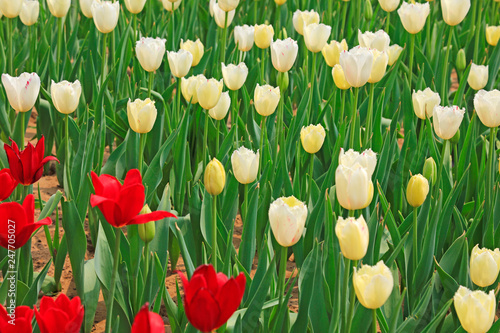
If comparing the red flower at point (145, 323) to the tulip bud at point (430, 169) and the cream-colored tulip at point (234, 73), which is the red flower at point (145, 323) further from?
the cream-colored tulip at point (234, 73)

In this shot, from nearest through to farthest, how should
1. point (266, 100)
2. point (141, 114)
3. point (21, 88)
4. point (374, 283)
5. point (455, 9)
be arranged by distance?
1. point (374, 283)
2. point (141, 114)
3. point (21, 88)
4. point (266, 100)
5. point (455, 9)

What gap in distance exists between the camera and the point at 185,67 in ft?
6.95

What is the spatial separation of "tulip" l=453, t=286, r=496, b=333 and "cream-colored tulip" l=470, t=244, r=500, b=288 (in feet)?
0.72

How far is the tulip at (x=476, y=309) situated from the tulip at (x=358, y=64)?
33.4 inches

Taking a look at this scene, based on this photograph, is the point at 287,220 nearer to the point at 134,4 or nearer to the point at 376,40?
the point at 376,40

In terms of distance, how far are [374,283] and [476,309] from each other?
19 cm

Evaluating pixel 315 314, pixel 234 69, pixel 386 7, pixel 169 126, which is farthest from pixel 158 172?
pixel 386 7

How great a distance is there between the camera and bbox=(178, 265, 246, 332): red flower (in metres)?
0.88

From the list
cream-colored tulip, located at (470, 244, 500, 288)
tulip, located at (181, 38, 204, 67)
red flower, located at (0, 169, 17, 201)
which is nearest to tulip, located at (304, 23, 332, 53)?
tulip, located at (181, 38, 204, 67)

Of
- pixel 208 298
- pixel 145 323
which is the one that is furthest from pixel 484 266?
pixel 145 323

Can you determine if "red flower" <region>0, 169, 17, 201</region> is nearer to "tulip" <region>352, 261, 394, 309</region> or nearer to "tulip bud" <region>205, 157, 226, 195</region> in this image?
"tulip bud" <region>205, 157, 226, 195</region>

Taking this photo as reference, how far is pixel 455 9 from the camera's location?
247 cm

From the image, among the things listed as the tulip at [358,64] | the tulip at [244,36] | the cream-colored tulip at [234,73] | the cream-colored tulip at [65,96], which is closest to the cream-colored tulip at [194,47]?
the tulip at [244,36]

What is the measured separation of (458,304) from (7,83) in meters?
1.31
